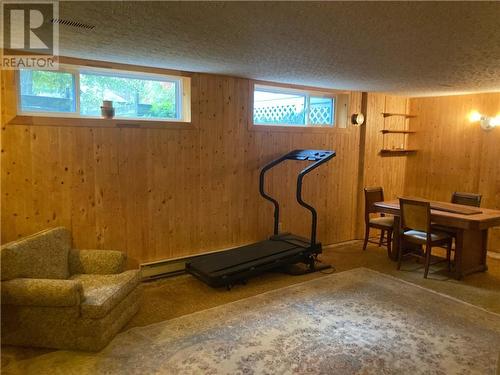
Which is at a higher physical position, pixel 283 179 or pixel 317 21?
pixel 317 21

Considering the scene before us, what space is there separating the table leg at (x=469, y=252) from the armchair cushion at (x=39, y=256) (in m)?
4.20

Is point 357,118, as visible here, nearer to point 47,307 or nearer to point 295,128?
point 295,128

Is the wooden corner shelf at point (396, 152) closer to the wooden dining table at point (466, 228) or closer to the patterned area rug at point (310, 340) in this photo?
the wooden dining table at point (466, 228)

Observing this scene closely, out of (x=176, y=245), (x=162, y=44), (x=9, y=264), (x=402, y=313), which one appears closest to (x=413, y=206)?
(x=402, y=313)

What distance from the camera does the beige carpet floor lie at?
3.35 metres

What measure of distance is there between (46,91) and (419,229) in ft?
13.9

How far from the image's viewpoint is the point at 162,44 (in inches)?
116

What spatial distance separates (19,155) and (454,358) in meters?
3.91

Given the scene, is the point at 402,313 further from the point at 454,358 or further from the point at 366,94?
the point at 366,94

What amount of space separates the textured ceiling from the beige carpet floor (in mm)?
2315

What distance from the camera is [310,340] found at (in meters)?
2.90

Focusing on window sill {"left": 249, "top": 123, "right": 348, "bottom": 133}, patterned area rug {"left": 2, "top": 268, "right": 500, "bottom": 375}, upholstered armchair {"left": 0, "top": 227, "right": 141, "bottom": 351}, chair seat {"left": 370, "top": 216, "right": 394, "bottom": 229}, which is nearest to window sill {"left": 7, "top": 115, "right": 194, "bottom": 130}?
window sill {"left": 249, "top": 123, "right": 348, "bottom": 133}

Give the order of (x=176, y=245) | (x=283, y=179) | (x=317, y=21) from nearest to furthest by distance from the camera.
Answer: (x=317, y=21) → (x=176, y=245) → (x=283, y=179)

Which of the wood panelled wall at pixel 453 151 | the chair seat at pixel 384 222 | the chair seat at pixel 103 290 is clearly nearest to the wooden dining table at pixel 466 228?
the chair seat at pixel 384 222
